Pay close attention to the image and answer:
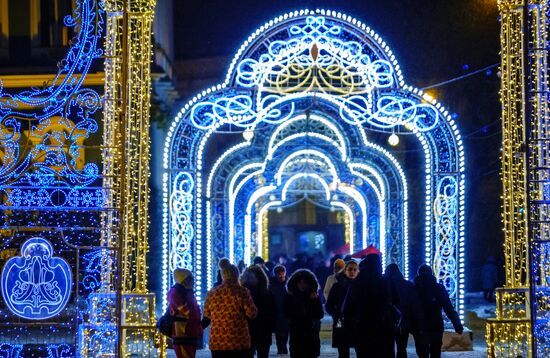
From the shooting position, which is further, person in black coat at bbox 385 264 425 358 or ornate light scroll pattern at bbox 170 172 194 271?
ornate light scroll pattern at bbox 170 172 194 271

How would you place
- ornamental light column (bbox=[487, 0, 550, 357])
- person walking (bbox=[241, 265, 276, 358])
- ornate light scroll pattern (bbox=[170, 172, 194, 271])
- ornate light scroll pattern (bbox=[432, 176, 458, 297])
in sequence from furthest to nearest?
ornate light scroll pattern (bbox=[432, 176, 458, 297])
ornate light scroll pattern (bbox=[170, 172, 194, 271])
person walking (bbox=[241, 265, 276, 358])
ornamental light column (bbox=[487, 0, 550, 357])

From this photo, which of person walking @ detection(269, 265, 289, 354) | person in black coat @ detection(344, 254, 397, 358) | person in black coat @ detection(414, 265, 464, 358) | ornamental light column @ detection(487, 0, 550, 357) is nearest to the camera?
person in black coat @ detection(344, 254, 397, 358)

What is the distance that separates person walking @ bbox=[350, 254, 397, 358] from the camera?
12.9 metres

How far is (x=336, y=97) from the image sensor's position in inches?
792

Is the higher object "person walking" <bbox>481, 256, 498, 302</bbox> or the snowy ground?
"person walking" <bbox>481, 256, 498, 302</bbox>

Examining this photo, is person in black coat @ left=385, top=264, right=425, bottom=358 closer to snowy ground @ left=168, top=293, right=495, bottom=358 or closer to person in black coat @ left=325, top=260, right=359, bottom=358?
person in black coat @ left=325, top=260, right=359, bottom=358

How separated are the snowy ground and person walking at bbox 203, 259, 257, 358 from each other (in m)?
6.29

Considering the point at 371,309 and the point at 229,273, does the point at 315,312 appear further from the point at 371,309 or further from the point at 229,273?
the point at 229,273

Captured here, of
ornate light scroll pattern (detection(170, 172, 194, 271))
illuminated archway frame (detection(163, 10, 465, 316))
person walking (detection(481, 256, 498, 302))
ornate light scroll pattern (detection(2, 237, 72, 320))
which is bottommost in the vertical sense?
person walking (detection(481, 256, 498, 302))

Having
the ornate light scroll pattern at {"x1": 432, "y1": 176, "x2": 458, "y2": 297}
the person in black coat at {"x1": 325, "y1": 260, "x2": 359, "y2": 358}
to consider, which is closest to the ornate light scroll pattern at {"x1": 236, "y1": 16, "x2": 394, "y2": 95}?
the ornate light scroll pattern at {"x1": 432, "y1": 176, "x2": 458, "y2": 297}

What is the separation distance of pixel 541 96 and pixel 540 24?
3.24 ft

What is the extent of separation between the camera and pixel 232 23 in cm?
3631

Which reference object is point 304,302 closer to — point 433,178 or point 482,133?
point 433,178

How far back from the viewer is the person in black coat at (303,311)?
1456 centimetres
